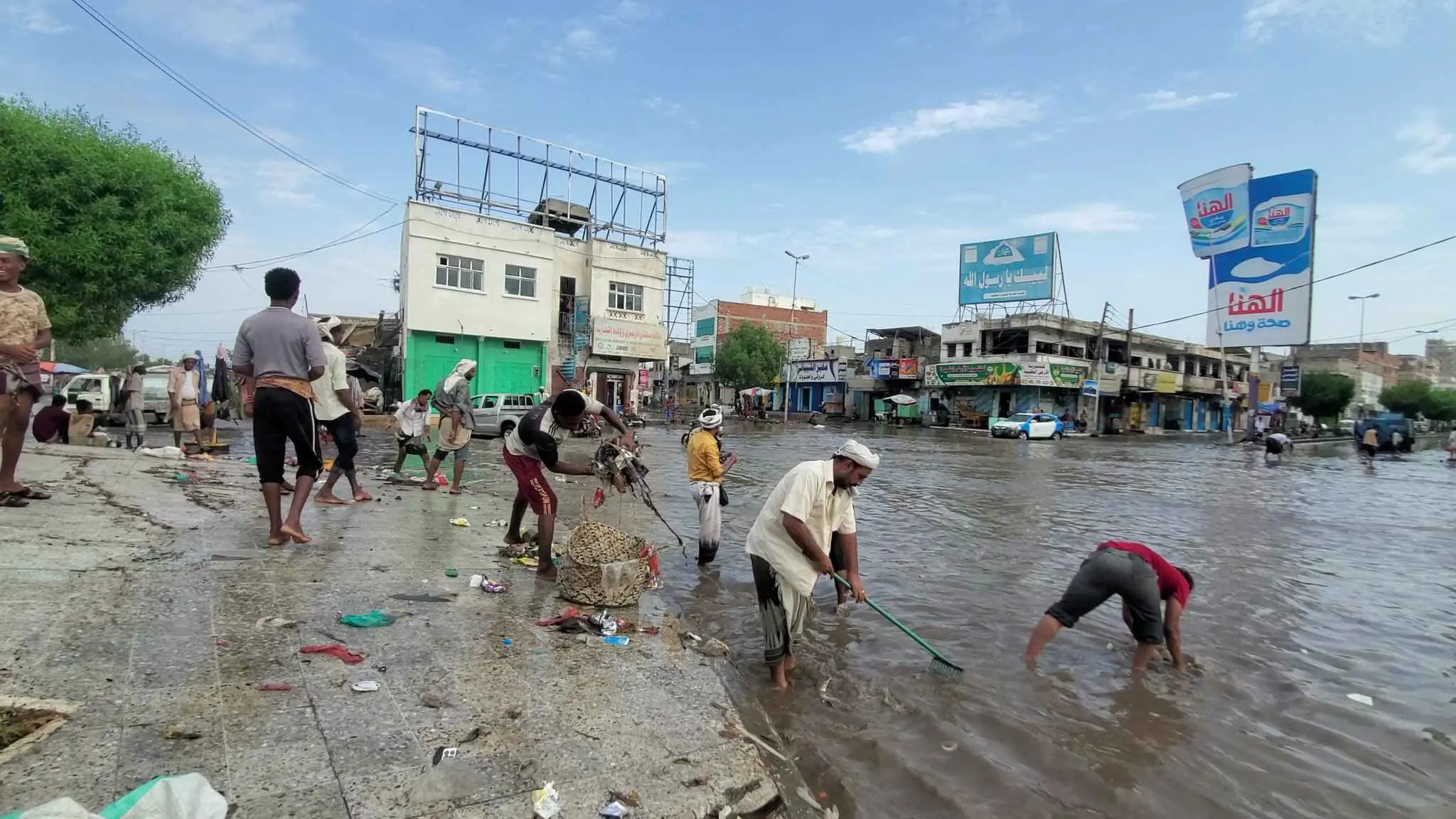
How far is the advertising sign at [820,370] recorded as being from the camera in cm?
5469

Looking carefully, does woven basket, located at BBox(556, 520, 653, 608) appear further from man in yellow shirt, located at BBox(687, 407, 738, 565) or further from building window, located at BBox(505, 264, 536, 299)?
building window, located at BBox(505, 264, 536, 299)

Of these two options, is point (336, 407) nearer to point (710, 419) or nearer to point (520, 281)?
point (710, 419)

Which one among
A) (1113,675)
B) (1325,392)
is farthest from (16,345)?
(1325,392)

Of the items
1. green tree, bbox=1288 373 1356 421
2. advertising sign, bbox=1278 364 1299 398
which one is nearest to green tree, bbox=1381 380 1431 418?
green tree, bbox=1288 373 1356 421

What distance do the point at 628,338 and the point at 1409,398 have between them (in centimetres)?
7772

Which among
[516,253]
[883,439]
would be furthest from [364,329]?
[883,439]

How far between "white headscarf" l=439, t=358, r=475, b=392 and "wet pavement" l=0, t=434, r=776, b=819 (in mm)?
Answer: 3627

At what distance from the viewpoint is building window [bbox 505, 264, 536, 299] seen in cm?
3025

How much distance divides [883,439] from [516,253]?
1705 centimetres

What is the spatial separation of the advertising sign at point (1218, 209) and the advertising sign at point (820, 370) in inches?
924

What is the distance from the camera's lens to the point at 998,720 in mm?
4121

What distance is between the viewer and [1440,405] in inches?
2776

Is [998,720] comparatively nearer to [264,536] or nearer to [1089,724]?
[1089,724]

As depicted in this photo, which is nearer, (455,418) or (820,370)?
(455,418)
